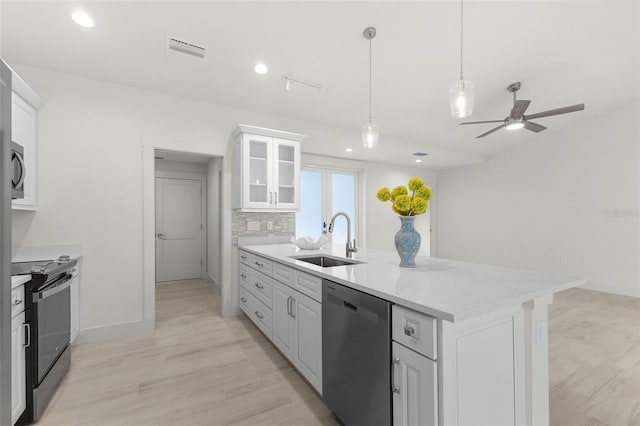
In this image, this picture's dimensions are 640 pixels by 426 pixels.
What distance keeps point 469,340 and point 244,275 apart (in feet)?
8.70

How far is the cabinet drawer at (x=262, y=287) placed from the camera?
2.45 meters

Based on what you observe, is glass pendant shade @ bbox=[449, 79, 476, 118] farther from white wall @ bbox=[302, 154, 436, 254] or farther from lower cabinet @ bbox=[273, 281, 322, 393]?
white wall @ bbox=[302, 154, 436, 254]

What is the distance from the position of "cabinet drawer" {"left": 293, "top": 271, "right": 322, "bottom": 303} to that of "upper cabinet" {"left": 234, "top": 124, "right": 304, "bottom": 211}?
62.7 inches

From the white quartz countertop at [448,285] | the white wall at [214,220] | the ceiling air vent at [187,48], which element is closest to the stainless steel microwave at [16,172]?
the ceiling air vent at [187,48]

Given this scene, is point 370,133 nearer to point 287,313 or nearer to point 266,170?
point 266,170

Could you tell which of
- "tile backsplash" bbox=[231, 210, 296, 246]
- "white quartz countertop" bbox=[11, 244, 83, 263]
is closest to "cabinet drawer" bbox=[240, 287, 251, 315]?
"tile backsplash" bbox=[231, 210, 296, 246]

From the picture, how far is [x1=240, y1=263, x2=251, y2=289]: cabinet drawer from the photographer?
123 inches

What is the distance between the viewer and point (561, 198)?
5.18 meters

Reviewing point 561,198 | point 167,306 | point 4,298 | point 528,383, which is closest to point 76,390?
point 4,298

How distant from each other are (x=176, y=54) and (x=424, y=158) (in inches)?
197

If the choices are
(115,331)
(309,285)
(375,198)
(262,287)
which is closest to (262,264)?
(262,287)

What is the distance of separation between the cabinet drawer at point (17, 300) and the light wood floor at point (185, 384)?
721 mm

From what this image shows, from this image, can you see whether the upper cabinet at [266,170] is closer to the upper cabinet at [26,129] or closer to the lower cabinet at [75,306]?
the lower cabinet at [75,306]

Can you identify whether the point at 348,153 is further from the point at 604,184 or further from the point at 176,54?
the point at 604,184
